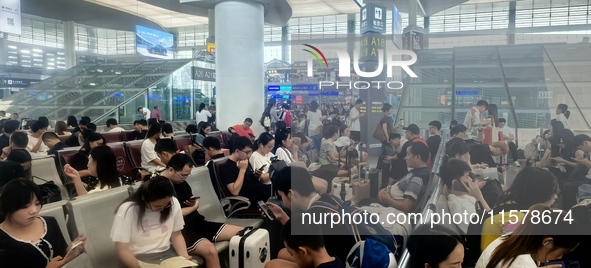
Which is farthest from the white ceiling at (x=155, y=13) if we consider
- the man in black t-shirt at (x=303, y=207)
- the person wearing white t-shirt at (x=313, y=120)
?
the man in black t-shirt at (x=303, y=207)

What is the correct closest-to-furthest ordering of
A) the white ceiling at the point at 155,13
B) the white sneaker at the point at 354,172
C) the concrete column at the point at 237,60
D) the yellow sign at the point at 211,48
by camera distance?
the white sneaker at the point at 354,172 → the concrete column at the point at 237,60 → the yellow sign at the point at 211,48 → the white ceiling at the point at 155,13

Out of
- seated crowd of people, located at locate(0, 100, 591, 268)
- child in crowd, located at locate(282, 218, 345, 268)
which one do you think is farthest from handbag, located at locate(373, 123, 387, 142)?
child in crowd, located at locate(282, 218, 345, 268)

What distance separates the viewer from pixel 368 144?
7.83m

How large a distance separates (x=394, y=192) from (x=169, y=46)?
18.3 m

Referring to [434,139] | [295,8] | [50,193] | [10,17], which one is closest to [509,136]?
[434,139]

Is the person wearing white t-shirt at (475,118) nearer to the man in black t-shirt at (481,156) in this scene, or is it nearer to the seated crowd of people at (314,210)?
the seated crowd of people at (314,210)

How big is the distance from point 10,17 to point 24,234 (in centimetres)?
1045

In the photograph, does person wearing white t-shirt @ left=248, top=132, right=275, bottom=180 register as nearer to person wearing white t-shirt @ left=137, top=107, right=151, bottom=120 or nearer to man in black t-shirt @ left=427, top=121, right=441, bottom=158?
man in black t-shirt @ left=427, top=121, right=441, bottom=158

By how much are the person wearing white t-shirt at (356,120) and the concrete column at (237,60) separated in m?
3.55

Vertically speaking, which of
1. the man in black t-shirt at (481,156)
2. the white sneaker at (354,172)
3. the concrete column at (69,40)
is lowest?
the white sneaker at (354,172)

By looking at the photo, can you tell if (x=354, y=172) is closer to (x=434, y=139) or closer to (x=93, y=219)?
(x=434, y=139)

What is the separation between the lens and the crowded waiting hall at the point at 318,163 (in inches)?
106

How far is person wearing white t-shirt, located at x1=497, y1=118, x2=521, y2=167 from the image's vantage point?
7.22m

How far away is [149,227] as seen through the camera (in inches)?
126
